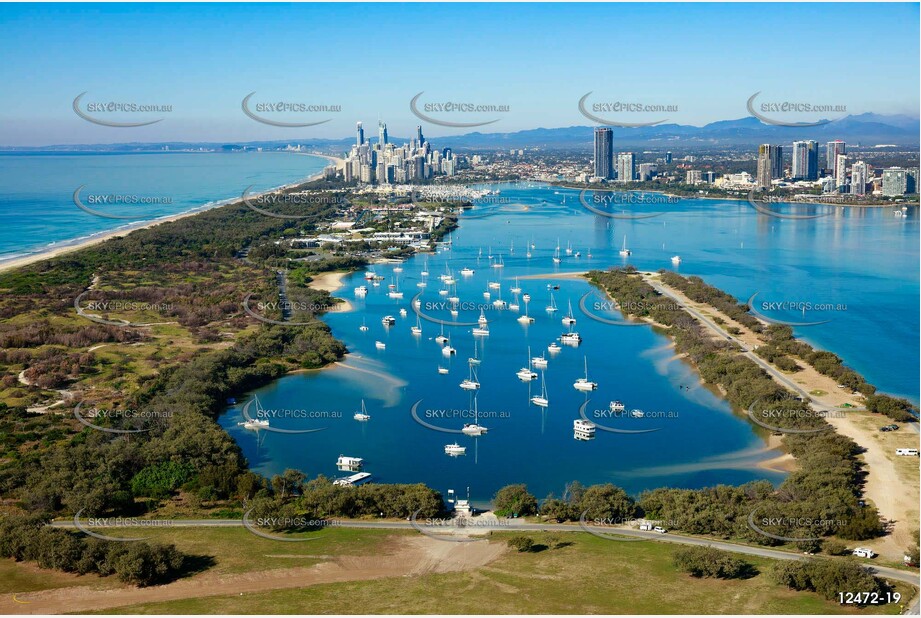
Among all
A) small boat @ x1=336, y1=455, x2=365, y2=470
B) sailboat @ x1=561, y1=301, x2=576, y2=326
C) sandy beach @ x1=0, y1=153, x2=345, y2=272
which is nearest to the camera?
small boat @ x1=336, y1=455, x2=365, y2=470

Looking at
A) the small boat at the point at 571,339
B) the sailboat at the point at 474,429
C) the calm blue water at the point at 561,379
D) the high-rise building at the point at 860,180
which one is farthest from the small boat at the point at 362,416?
the high-rise building at the point at 860,180

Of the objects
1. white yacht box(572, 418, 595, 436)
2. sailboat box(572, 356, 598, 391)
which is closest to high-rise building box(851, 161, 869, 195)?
sailboat box(572, 356, 598, 391)

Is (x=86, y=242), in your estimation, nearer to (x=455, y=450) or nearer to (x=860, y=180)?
(x=455, y=450)

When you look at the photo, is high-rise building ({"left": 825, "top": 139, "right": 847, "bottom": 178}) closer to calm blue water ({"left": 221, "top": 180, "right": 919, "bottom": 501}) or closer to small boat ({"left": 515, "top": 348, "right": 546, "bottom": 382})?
calm blue water ({"left": 221, "top": 180, "right": 919, "bottom": 501})

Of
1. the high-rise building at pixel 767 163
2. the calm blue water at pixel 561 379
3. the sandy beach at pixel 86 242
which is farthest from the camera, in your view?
the high-rise building at pixel 767 163

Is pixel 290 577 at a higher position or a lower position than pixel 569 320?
lower

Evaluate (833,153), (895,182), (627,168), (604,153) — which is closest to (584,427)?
(895,182)

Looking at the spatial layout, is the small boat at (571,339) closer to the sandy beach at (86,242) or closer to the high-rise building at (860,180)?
the sandy beach at (86,242)
